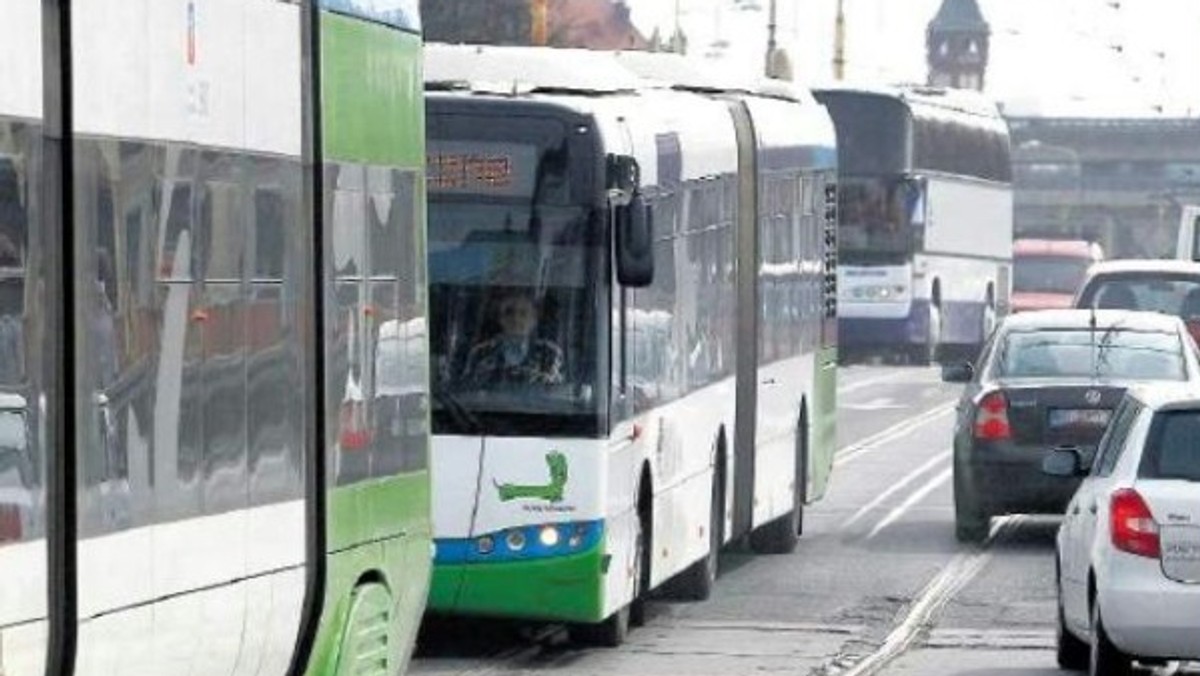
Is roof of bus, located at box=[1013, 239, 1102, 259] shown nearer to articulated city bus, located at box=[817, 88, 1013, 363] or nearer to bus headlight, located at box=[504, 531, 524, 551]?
articulated city bus, located at box=[817, 88, 1013, 363]

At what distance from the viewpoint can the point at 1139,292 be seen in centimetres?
3675

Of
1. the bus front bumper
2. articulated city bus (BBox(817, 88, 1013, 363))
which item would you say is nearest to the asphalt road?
the bus front bumper

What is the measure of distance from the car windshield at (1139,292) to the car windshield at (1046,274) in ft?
141

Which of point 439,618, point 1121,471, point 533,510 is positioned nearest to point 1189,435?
point 1121,471

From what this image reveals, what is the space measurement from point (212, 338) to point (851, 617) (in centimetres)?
1208

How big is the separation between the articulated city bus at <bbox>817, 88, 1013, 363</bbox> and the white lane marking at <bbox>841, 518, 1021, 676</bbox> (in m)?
29.2

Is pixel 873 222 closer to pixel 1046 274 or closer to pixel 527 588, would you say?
pixel 1046 274

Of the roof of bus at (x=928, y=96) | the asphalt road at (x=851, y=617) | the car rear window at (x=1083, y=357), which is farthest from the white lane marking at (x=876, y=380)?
the car rear window at (x=1083, y=357)

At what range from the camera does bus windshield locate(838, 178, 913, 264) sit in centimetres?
6053

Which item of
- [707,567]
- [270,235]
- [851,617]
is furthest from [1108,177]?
[270,235]

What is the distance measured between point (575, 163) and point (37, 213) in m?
9.93

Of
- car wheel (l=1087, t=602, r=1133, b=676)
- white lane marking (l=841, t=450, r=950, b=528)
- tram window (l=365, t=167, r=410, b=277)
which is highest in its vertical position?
tram window (l=365, t=167, r=410, b=277)

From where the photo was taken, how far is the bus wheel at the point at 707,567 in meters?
23.5

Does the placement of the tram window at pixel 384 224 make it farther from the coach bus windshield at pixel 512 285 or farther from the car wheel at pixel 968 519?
the car wheel at pixel 968 519
